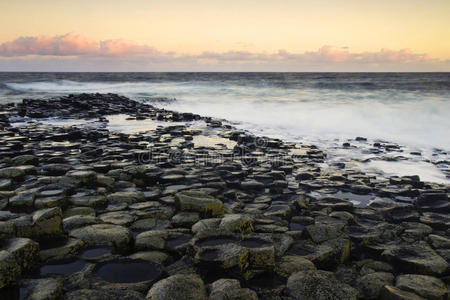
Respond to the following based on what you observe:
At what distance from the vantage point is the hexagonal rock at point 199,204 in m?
3.60

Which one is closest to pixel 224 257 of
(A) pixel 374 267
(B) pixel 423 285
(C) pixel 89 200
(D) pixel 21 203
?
(A) pixel 374 267

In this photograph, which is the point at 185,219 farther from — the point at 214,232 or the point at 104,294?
the point at 104,294

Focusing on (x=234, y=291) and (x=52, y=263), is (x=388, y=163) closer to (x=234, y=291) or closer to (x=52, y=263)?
(x=234, y=291)

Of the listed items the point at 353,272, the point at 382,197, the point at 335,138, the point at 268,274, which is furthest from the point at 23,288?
the point at 335,138

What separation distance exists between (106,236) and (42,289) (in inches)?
30.8

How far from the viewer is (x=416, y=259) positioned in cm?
277

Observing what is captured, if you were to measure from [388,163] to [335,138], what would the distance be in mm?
3385

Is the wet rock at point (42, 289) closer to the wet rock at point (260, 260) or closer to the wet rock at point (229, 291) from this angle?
the wet rock at point (229, 291)

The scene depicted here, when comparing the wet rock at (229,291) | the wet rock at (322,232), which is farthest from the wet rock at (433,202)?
the wet rock at (229,291)

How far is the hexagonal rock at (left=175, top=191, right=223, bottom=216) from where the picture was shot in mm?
3604

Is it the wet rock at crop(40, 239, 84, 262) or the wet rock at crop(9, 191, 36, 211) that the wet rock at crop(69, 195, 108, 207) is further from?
the wet rock at crop(40, 239, 84, 262)

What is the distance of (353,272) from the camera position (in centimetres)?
272

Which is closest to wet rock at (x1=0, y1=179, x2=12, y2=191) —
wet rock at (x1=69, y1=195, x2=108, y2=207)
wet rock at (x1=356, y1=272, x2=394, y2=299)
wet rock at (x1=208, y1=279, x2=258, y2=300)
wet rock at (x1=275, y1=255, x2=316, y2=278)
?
wet rock at (x1=69, y1=195, x2=108, y2=207)

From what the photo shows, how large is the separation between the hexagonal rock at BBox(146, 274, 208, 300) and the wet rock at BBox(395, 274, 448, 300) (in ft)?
4.63
